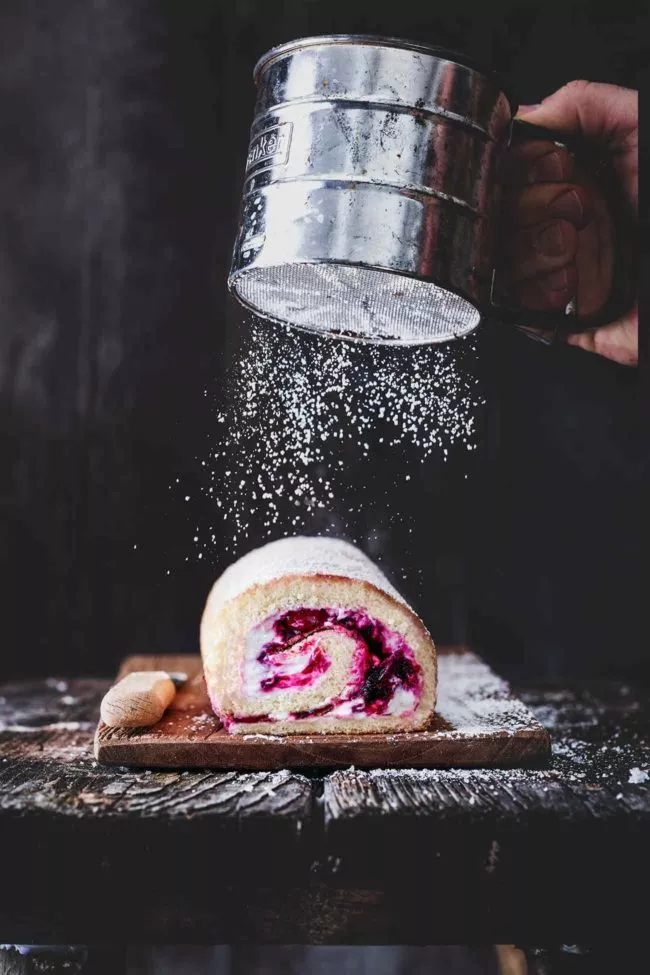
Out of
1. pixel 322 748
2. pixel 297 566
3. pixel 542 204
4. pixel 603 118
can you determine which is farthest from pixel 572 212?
pixel 322 748

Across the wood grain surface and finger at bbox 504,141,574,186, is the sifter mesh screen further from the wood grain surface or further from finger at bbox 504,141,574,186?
the wood grain surface

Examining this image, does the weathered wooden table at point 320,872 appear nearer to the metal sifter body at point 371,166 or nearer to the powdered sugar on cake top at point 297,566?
the powdered sugar on cake top at point 297,566

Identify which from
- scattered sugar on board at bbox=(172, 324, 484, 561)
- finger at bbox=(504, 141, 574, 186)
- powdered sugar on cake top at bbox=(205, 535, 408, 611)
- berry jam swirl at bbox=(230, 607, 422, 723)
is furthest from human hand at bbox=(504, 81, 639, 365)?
berry jam swirl at bbox=(230, 607, 422, 723)

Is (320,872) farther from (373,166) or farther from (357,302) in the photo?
(373,166)

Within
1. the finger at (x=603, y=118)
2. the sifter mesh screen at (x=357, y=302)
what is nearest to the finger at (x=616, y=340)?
the finger at (x=603, y=118)

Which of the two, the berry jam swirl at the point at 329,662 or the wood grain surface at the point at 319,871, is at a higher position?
the berry jam swirl at the point at 329,662

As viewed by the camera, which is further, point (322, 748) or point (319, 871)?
point (322, 748)
